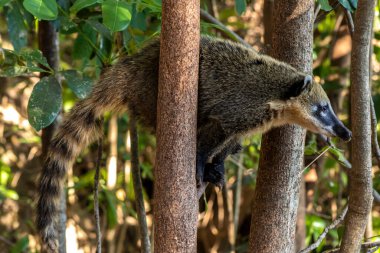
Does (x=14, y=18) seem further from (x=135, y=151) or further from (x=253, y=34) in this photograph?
(x=253, y=34)

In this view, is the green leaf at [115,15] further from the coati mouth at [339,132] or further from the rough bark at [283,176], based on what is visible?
the coati mouth at [339,132]

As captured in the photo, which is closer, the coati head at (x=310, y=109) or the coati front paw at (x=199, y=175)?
the coati front paw at (x=199, y=175)

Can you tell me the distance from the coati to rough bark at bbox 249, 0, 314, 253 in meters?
0.34

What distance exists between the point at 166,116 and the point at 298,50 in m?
0.78

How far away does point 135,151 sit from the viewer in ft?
10.2

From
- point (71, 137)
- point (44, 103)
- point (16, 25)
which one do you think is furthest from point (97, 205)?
point (16, 25)

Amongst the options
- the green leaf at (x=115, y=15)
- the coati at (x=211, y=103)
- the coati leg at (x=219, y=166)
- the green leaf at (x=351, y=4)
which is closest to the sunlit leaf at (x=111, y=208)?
the coati at (x=211, y=103)

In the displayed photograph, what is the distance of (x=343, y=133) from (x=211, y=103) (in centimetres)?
78

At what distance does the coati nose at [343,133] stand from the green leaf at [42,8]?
1.67 meters

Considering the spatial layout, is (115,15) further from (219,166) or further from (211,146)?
(219,166)

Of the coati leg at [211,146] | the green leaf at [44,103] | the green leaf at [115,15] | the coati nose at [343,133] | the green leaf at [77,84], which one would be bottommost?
the coati leg at [211,146]

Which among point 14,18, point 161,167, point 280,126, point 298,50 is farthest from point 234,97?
point 14,18

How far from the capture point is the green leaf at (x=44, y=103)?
2512mm

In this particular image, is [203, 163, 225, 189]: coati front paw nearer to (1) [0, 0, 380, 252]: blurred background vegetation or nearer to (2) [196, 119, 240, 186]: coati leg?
(2) [196, 119, 240, 186]: coati leg
